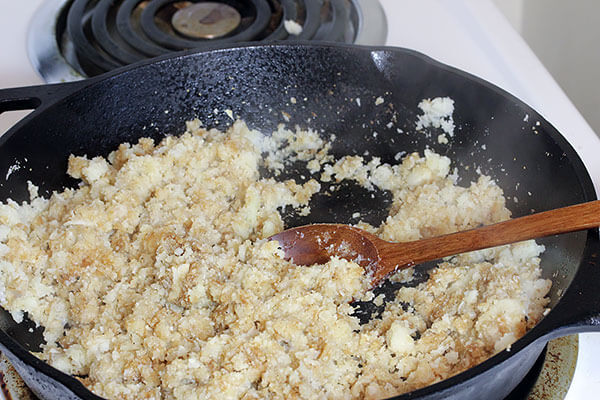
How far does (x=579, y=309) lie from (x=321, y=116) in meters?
0.63

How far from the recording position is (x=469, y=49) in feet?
4.33

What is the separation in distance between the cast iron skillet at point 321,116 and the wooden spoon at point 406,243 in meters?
0.05

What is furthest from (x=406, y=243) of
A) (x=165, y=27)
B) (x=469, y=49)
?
(x=165, y=27)

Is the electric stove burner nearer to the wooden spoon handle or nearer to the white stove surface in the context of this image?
the white stove surface

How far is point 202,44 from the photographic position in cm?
130

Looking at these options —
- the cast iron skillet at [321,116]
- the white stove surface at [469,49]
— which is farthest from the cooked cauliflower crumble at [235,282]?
the white stove surface at [469,49]

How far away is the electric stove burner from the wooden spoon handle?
52 centimetres

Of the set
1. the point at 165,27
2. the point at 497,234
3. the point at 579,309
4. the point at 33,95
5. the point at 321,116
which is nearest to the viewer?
the point at 579,309

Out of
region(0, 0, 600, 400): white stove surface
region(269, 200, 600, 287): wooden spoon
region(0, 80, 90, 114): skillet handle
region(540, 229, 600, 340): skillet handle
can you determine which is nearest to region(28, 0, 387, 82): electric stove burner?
region(0, 0, 600, 400): white stove surface

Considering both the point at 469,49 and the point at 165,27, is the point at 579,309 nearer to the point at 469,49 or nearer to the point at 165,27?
the point at 469,49

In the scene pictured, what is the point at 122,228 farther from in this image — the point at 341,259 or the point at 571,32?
the point at 571,32

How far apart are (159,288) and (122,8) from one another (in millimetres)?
660

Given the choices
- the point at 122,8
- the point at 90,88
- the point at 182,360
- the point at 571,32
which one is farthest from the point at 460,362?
the point at 571,32

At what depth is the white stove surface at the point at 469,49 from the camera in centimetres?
120
